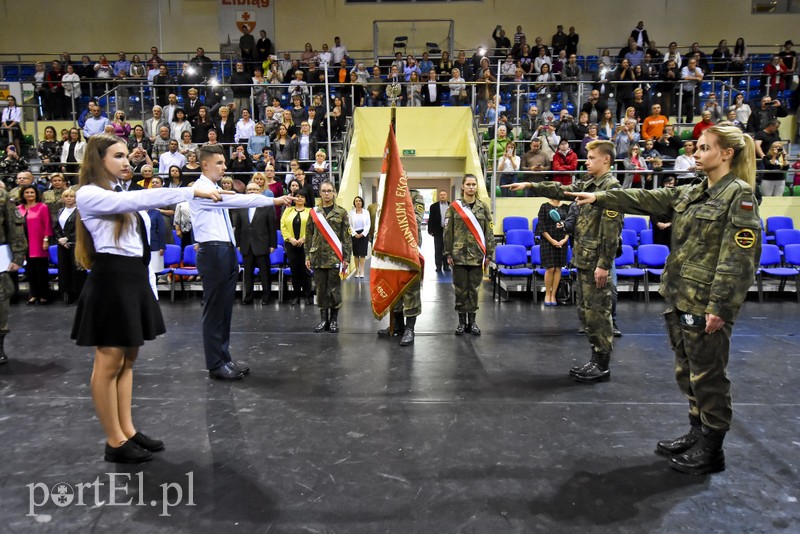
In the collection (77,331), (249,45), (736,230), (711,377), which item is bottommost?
(711,377)

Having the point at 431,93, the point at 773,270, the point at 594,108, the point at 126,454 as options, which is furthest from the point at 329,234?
the point at 594,108

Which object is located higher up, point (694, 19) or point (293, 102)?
point (694, 19)

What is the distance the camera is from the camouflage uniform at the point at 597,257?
14.7ft

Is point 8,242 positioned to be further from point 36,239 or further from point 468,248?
point 468,248

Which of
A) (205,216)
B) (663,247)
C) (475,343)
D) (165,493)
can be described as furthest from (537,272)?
(165,493)

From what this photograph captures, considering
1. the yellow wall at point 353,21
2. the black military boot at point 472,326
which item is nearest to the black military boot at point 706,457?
the black military boot at point 472,326

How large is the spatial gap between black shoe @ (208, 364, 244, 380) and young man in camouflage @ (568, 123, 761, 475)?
3.04m

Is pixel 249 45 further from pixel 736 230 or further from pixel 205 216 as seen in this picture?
pixel 736 230

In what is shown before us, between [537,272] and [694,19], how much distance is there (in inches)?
515

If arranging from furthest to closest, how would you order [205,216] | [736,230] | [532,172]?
[532,172], [205,216], [736,230]

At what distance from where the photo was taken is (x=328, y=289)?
6406mm

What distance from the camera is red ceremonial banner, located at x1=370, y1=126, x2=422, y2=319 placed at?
529cm

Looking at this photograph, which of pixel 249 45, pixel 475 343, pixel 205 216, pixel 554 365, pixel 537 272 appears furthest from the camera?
pixel 249 45

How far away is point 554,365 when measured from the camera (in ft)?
16.4
